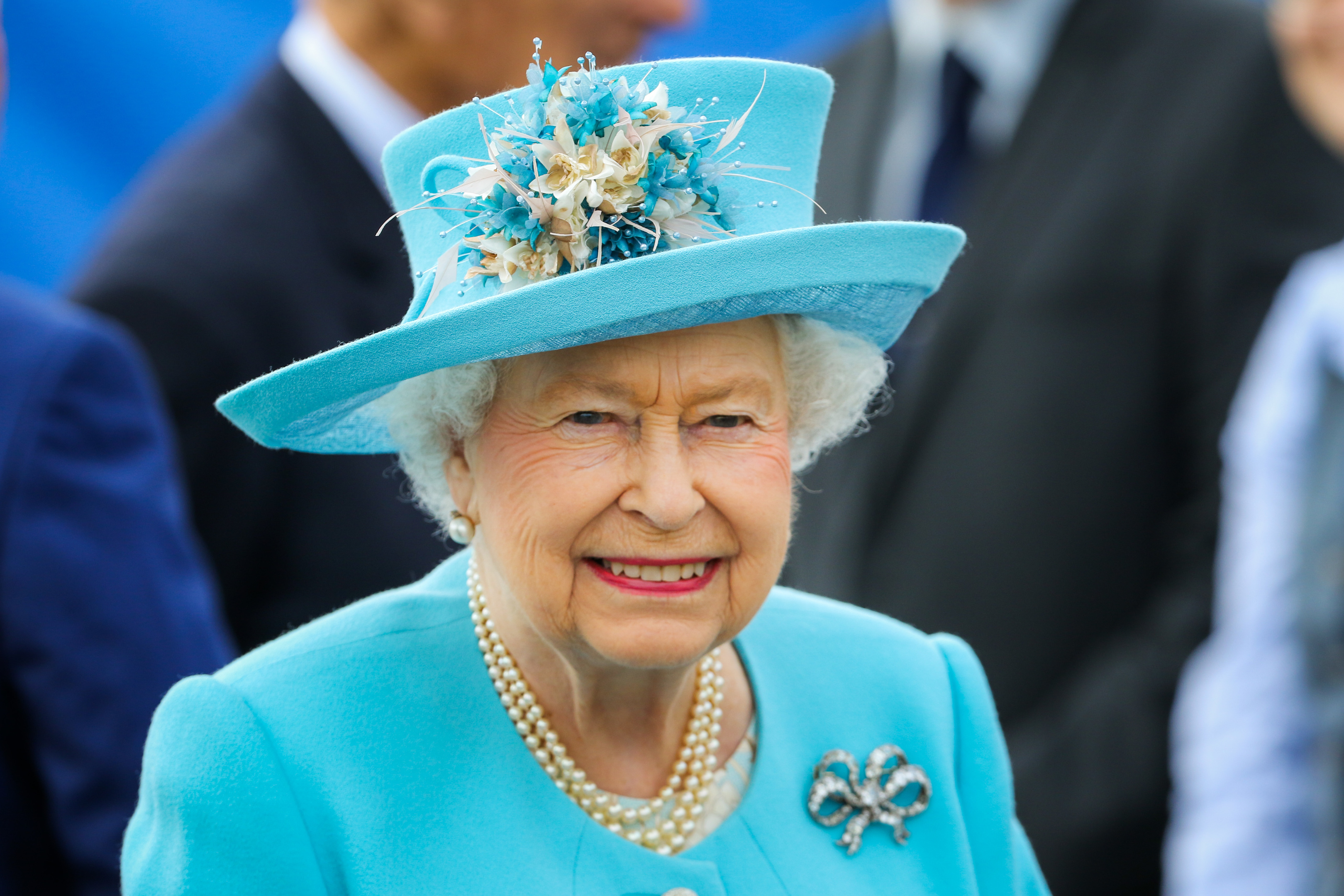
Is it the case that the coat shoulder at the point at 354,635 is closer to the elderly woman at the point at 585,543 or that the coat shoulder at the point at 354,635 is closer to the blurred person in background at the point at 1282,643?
the elderly woman at the point at 585,543

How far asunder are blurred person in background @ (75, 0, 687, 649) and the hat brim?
5.19 ft

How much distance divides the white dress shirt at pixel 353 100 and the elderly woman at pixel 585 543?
198cm

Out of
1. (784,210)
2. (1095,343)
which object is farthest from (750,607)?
(1095,343)

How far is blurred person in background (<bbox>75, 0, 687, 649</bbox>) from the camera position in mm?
3602

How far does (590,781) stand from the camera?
220 centimetres

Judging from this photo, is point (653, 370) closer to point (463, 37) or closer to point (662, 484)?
point (662, 484)

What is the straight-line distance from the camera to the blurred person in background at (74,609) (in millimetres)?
2605

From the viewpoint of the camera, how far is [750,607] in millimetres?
2066

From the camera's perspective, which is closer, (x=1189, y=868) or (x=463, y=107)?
(x=463, y=107)

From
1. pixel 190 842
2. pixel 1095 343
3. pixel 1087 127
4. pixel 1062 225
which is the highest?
pixel 1087 127

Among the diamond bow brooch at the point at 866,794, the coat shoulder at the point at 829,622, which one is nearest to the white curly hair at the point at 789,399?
the coat shoulder at the point at 829,622

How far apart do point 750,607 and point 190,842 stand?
745mm

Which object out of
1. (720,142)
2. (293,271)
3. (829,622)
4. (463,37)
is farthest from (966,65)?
(720,142)

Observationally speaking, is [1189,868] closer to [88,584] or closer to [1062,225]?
[1062,225]
